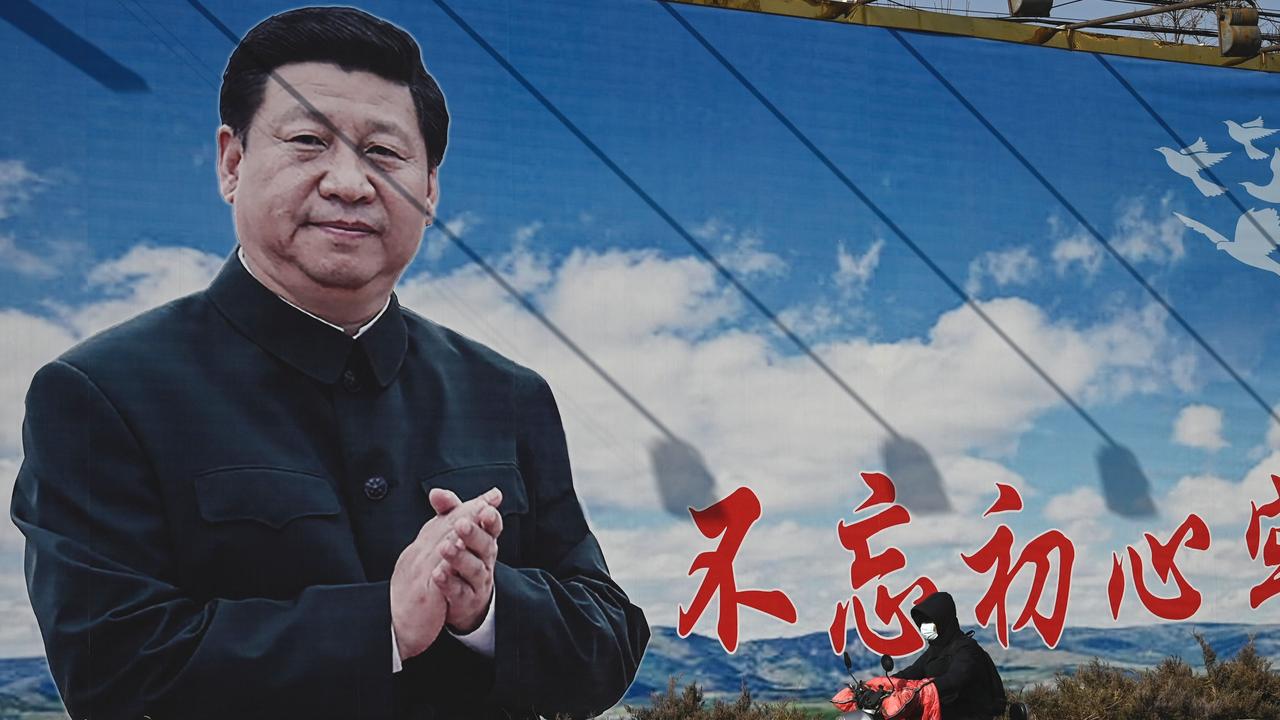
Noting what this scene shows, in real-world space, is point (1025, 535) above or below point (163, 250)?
below

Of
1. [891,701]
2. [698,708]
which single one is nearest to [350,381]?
[698,708]

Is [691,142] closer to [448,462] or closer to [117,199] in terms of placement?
[448,462]

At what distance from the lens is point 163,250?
686cm

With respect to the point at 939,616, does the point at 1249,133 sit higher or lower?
higher

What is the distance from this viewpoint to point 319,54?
6945 mm

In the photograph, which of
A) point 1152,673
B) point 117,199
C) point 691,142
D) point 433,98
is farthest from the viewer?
point 1152,673

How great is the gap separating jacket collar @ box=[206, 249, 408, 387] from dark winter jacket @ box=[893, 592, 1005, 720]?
9.35 feet

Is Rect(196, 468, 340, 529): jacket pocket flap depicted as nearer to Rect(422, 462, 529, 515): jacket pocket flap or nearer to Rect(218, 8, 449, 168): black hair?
Rect(422, 462, 529, 515): jacket pocket flap

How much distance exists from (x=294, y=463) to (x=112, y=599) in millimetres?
923

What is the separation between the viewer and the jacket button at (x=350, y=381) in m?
6.77

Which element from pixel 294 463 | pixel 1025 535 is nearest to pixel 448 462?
pixel 294 463

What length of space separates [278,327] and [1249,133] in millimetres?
6073

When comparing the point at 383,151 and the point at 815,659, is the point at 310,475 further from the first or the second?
the point at 815,659

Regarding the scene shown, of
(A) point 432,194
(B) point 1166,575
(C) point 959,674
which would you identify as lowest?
(C) point 959,674
